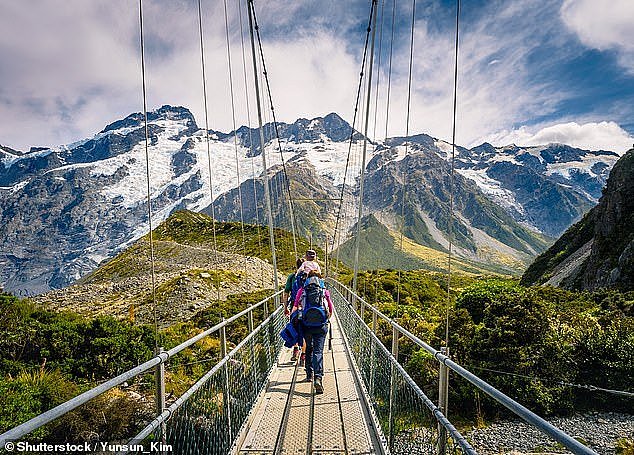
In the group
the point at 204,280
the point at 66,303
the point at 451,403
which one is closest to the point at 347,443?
the point at 451,403

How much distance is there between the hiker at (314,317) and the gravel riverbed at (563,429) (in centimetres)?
535

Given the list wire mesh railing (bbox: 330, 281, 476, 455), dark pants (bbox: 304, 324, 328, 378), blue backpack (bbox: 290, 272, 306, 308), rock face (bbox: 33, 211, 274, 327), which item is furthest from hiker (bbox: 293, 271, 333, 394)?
rock face (bbox: 33, 211, 274, 327)

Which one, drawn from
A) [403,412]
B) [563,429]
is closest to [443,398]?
[403,412]

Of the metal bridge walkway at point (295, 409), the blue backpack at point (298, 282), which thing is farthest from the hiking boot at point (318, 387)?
the blue backpack at point (298, 282)

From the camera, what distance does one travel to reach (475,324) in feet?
42.4

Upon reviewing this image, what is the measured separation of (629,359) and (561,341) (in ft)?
5.10

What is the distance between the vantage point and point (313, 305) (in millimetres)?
5324

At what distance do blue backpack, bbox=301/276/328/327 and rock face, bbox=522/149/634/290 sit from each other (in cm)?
1960

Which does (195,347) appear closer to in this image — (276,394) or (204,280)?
(276,394)

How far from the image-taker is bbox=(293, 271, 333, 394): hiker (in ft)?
17.3

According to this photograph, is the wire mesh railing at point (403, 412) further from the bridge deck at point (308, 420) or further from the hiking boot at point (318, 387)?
the hiking boot at point (318, 387)

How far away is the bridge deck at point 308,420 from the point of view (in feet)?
12.8

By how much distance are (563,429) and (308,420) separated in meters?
8.29

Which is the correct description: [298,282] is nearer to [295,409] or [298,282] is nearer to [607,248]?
[295,409]
